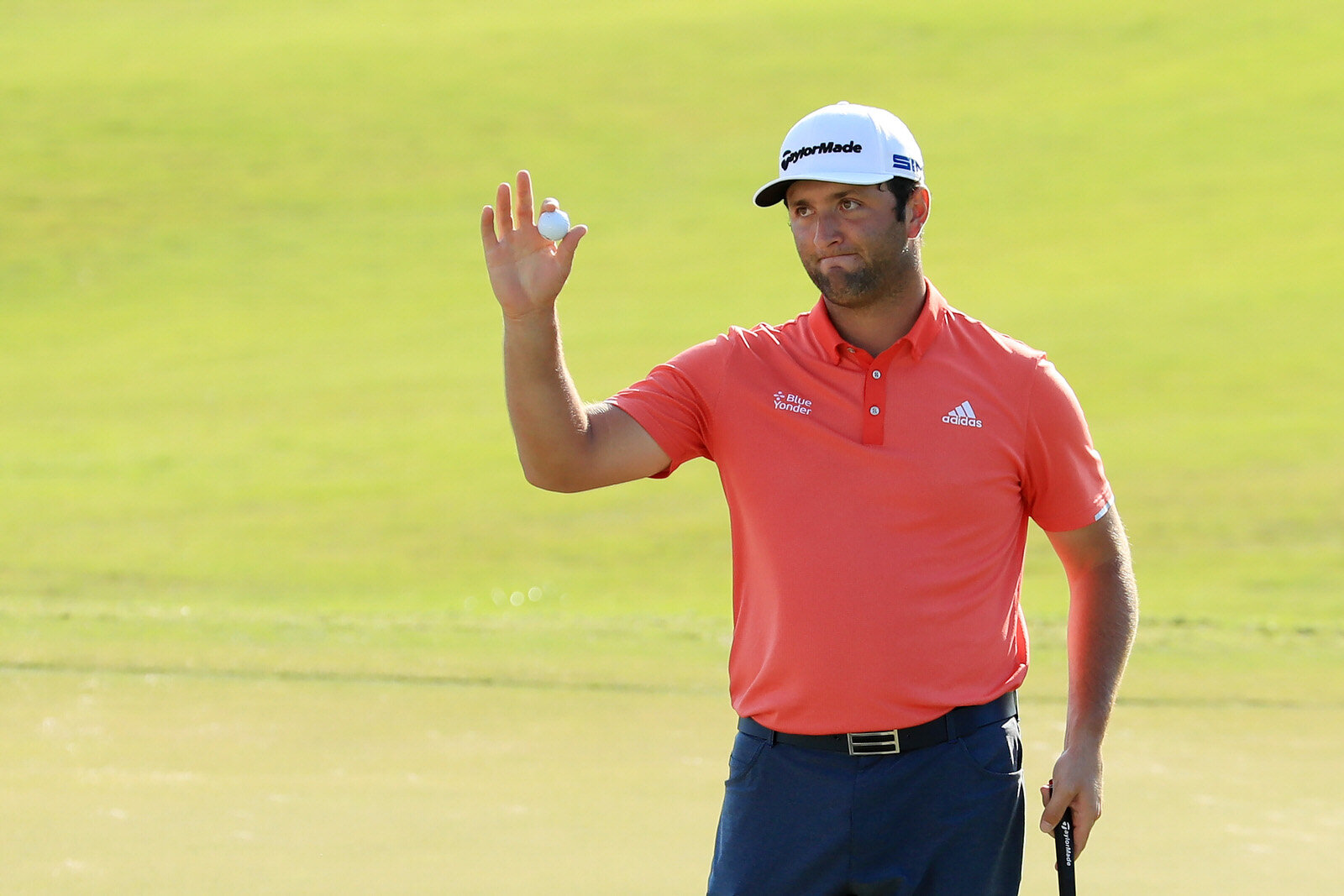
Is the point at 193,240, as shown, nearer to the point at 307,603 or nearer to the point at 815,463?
the point at 307,603

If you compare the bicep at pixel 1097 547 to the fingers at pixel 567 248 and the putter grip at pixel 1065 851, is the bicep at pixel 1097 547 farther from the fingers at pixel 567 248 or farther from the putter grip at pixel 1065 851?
the fingers at pixel 567 248

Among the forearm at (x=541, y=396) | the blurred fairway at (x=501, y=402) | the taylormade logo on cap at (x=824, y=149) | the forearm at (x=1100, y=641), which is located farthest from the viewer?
the blurred fairway at (x=501, y=402)

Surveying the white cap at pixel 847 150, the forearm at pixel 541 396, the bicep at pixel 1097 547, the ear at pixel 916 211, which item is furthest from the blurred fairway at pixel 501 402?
the white cap at pixel 847 150

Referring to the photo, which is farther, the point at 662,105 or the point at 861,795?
the point at 662,105

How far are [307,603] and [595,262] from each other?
1006cm

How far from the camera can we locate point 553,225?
288 centimetres

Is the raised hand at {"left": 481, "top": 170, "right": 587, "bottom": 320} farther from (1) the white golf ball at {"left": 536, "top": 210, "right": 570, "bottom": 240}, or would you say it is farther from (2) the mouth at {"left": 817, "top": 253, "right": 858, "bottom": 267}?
(2) the mouth at {"left": 817, "top": 253, "right": 858, "bottom": 267}

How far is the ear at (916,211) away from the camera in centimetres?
303

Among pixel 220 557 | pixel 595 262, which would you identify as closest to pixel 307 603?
pixel 220 557

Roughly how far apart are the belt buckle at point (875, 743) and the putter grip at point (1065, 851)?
1.22 ft

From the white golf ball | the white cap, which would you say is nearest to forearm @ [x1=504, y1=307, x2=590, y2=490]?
the white golf ball

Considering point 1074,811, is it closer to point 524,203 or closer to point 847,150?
point 847,150

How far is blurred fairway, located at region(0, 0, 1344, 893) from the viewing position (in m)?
5.62

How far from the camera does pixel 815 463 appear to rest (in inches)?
114
